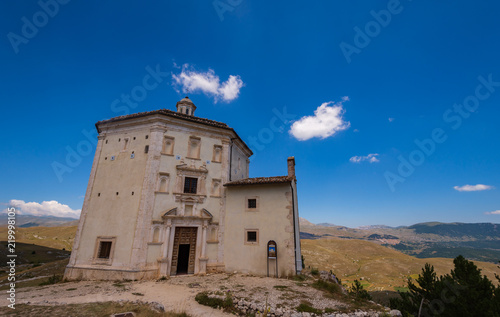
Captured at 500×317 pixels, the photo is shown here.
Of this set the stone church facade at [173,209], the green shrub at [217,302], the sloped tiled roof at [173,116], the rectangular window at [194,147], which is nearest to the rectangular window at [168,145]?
the stone church facade at [173,209]

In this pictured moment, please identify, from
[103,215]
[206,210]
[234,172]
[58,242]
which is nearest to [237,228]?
[206,210]

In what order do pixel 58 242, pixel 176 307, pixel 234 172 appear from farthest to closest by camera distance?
pixel 58 242 → pixel 234 172 → pixel 176 307

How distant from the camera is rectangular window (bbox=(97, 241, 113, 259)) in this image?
16516 mm

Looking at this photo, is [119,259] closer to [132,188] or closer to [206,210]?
[132,188]

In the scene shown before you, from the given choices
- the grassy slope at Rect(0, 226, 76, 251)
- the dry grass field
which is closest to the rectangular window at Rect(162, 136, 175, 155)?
the grassy slope at Rect(0, 226, 76, 251)

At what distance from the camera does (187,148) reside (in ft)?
64.1

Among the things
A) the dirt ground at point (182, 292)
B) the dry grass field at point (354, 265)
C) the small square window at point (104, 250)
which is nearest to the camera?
the dirt ground at point (182, 292)

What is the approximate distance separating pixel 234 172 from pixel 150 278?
11.3 m

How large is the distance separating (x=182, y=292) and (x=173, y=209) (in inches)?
258

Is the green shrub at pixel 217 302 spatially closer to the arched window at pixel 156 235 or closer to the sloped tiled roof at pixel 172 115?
the arched window at pixel 156 235

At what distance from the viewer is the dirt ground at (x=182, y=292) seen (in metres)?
10.6

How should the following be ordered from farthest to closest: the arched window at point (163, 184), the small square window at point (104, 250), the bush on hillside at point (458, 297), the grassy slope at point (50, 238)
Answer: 1. the grassy slope at point (50, 238)
2. the arched window at point (163, 184)
3. the small square window at point (104, 250)
4. the bush on hillside at point (458, 297)

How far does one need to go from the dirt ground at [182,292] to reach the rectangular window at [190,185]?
6619 mm

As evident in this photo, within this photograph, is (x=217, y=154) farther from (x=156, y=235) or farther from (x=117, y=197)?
(x=117, y=197)
